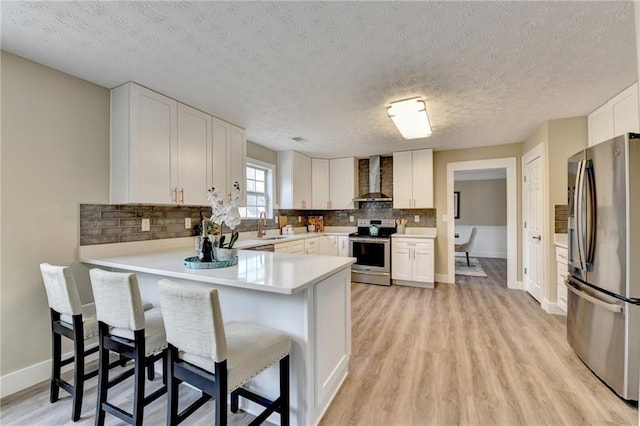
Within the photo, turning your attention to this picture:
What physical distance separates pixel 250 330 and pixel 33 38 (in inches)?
88.6

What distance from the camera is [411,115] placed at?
278 cm

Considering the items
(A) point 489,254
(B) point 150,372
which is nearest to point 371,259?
(B) point 150,372

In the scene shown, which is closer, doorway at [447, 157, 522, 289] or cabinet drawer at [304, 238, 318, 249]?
doorway at [447, 157, 522, 289]

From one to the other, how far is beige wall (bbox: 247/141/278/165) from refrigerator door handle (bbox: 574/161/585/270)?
3.71 meters

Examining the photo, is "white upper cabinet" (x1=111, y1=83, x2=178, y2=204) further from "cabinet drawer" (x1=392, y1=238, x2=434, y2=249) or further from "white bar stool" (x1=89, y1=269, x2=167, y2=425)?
"cabinet drawer" (x1=392, y1=238, x2=434, y2=249)

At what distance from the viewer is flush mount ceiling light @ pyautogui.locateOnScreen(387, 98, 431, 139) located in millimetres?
2605

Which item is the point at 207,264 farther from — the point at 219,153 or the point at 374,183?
the point at 374,183

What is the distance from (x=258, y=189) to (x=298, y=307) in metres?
3.22

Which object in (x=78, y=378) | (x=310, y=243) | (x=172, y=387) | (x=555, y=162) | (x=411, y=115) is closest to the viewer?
(x=172, y=387)

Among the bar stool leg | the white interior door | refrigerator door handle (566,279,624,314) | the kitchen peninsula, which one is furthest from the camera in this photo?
the white interior door

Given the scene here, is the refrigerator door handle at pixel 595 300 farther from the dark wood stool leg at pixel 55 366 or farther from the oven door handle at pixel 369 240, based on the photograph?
the dark wood stool leg at pixel 55 366

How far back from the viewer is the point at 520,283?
431 cm

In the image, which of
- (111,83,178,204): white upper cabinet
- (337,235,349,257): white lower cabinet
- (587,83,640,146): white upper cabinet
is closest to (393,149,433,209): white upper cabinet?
(337,235,349,257): white lower cabinet

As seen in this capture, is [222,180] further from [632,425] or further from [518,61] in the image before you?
[632,425]
